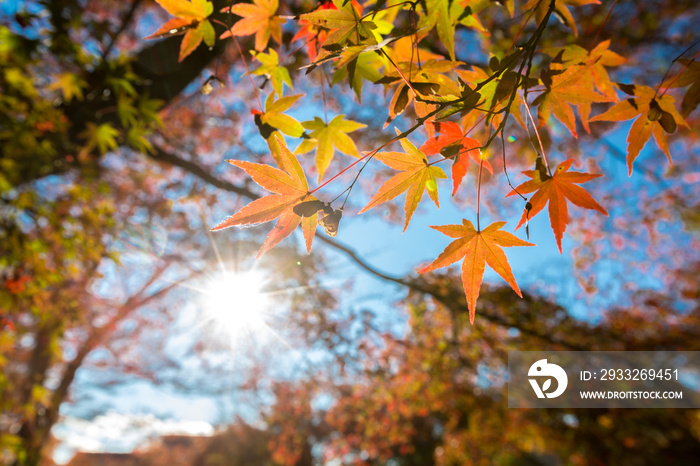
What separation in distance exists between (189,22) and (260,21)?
0.79ft

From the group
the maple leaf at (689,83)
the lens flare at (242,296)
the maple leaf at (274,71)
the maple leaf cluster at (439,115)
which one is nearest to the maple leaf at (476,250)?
the maple leaf cluster at (439,115)

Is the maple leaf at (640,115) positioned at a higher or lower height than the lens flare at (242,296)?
lower

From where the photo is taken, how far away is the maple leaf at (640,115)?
3.02 ft

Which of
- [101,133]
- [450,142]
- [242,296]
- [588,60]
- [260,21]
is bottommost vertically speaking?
[450,142]

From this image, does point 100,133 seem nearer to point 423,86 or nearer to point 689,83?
point 423,86

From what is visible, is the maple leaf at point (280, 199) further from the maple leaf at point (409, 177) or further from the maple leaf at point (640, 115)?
the maple leaf at point (640, 115)

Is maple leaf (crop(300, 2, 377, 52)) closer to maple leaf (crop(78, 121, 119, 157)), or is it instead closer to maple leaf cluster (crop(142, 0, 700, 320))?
maple leaf cluster (crop(142, 0, 700, 320))

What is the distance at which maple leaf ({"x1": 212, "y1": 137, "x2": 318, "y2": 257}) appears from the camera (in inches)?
28.5

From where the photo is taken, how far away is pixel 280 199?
→ 764 millimetres

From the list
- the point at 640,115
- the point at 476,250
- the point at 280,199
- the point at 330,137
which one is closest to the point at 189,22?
the point at 330,137

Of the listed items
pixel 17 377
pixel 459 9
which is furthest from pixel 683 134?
pixel 17 377

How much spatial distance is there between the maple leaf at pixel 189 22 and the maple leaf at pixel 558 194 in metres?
1.07

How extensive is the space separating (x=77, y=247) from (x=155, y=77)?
2019 millimetres

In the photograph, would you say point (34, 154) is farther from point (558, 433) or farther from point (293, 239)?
point (558, 433)
